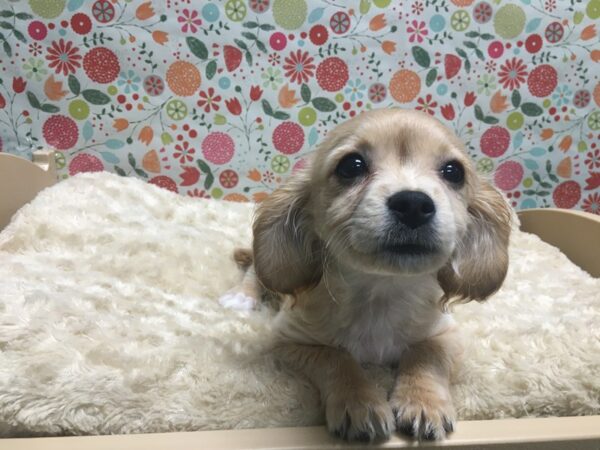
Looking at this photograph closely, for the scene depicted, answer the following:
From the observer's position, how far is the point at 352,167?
3.55 ft

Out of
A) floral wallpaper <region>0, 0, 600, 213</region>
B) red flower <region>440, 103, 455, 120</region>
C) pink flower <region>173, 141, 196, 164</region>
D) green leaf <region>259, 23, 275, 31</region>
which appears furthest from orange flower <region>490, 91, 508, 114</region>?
pink flower <region>173, 141, 196, 164</region>

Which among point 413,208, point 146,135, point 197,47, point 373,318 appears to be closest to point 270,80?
point 197,47

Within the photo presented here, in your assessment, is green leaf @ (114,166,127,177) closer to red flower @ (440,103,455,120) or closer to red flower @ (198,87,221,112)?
red flower @ (198,87,221,112)

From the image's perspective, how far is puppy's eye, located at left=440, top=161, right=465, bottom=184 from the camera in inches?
42.9

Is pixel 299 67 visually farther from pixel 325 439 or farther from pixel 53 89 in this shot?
pixel 325 439

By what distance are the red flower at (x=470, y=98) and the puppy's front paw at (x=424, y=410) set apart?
168 centimetres

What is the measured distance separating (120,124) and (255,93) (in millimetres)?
627

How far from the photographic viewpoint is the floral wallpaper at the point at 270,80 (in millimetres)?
2111

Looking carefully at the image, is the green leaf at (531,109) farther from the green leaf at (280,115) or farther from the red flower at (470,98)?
the green leaf at (280,115)

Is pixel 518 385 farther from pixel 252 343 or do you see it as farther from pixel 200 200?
pixel 200 200

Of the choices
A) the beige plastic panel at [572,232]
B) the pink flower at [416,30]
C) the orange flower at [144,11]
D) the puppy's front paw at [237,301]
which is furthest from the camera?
the pink flower at [416,30]

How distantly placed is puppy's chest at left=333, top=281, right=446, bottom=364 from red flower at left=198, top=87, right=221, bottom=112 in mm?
1368

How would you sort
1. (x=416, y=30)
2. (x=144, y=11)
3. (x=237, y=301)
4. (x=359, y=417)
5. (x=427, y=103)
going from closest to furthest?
(x=359, y=417) < (x=237, y=301) < (x=144, y=11) < (x=416, y=30) < (x=427, y=103)

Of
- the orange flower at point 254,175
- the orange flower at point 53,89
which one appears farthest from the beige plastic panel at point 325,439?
the orange flower at point 53,89
